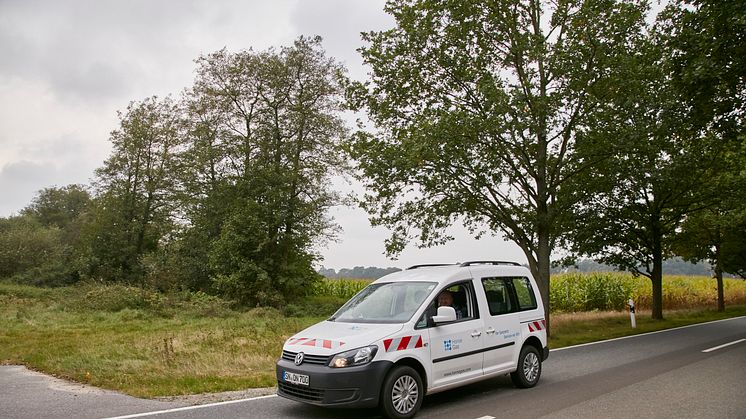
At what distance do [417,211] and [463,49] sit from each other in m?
5.70

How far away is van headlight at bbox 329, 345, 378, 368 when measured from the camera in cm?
650

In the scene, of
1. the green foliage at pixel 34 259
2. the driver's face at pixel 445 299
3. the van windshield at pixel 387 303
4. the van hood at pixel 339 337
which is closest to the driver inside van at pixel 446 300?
the driver's face at pixel 445 299

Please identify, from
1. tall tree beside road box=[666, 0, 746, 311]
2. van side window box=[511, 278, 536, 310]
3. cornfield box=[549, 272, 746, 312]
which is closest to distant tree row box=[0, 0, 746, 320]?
tall tree beside road box=[666, 0, 746, 311]

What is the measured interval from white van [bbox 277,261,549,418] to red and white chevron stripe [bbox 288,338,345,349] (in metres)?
0.02

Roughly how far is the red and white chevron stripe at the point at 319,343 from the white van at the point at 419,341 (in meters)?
0.02

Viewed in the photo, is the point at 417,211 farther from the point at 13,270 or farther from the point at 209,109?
the point at 13,270

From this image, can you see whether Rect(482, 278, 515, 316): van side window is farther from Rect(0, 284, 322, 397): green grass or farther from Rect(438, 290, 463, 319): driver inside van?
Rect(0, 284, 322, 397): green grass

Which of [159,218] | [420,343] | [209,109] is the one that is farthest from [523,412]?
[159,218]

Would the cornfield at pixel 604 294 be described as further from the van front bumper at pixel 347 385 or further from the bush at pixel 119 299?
the van front bumper at pixel 347 385

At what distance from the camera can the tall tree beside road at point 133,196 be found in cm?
4016

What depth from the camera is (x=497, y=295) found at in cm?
867

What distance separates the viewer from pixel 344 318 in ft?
25.8

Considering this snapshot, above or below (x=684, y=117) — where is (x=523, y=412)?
below

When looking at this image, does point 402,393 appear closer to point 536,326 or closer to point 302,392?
point 302,392
